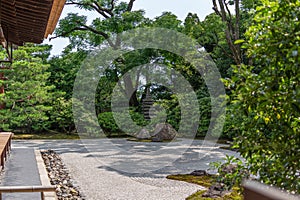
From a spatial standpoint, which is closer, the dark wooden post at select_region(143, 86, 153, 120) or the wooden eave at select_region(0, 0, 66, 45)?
the wooden eave at select_region(0, 0, 66, 45)

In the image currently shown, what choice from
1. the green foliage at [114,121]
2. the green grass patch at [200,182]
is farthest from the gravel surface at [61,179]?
the green foliage at [114,121]

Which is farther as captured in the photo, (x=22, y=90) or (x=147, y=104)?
(x=147, y=104)

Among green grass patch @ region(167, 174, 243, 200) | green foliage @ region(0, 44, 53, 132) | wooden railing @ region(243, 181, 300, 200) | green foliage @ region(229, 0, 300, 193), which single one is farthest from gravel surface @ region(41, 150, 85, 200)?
wooden railing @ region(243, 181, 300, 200)

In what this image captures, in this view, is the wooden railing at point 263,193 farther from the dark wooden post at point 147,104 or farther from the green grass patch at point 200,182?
the dark wooden post at point 147,104

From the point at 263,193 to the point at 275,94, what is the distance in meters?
1.34

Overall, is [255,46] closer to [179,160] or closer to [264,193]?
[264,193]

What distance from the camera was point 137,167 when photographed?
24.0 ft

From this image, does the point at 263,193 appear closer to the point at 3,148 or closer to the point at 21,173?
the point at 21,173

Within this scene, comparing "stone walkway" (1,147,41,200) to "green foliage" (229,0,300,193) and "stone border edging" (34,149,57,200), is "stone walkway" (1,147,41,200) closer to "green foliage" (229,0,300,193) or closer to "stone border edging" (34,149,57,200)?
"stone border edging" (34,149,57,200)

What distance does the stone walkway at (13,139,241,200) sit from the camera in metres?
5.12

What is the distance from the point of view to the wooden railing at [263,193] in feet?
2.19

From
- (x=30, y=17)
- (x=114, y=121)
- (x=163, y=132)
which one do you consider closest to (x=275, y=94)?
(x=30, y=17)

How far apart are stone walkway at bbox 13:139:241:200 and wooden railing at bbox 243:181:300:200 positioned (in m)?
4.12

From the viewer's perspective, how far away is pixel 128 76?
46.0 ft
